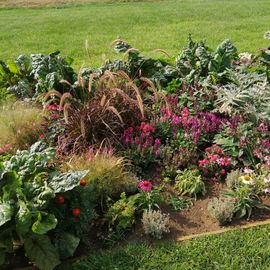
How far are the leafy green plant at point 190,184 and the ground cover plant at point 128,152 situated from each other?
0.03ft

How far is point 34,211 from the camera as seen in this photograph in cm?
343

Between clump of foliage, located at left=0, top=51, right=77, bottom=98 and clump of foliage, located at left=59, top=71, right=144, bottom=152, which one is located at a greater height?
clump of foliage, located at left=0, top=51, right=77, bottom=98

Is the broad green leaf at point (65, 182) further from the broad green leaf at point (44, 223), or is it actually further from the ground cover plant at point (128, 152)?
the broad green leaf at point (44, 223)

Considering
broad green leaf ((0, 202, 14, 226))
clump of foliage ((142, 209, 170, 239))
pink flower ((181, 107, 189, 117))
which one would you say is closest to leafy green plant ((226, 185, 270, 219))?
clump of foliage ((142, 209, 170, 239))

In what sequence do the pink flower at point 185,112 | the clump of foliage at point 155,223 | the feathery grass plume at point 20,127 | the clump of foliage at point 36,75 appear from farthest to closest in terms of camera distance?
the clump of foliage at point 36,75, the pink flower at point 185,112, the feathery grass plume at point 20,127, the clump of foliage at point 155,223

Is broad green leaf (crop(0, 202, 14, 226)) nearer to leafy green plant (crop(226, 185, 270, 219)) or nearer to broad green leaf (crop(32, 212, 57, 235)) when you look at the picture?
broad green leaf (crop(32, 212, 57, 235))

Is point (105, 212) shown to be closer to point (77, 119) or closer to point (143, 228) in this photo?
point (143, 228)

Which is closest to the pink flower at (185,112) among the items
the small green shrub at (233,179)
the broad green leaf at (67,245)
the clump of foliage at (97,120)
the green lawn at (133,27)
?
the clump of foliage at (97,120)

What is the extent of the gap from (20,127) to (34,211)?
1.80 meters

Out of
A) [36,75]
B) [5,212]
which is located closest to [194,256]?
[5,212]

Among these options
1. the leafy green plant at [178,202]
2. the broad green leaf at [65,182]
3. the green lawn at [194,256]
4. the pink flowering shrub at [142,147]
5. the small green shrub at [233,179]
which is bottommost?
the green lawn at [194,256]

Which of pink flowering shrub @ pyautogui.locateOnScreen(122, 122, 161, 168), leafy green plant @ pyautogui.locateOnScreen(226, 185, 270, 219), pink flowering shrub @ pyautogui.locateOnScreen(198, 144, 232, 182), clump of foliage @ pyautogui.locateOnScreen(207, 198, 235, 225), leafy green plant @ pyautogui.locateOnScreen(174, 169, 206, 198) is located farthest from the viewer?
pink flowering shrub @ pyautogui.locateOnScreen(122, 122, 161, 168)

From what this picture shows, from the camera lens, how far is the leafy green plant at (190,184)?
444cm

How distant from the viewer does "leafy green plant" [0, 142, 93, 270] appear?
3432 millimetres
